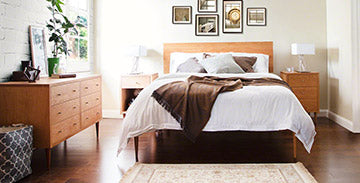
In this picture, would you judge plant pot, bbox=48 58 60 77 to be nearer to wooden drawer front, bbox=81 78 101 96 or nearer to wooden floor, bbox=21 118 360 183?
wooden drawer front, bbox=81 78 101 96

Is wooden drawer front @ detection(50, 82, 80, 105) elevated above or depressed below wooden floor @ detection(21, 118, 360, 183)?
above

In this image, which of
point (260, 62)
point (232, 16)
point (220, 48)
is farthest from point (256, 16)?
point (260, 62)

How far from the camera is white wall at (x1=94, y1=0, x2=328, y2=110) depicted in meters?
5.38

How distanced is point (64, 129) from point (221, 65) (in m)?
2.37

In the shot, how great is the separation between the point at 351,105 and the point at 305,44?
1.16 m

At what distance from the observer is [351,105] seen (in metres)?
4.32

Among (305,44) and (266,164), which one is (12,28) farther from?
(305,44)

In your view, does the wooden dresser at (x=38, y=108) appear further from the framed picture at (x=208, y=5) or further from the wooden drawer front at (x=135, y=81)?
the framed picture at (x=208, y=5)

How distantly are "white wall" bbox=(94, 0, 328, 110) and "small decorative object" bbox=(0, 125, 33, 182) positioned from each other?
2904 millimetres

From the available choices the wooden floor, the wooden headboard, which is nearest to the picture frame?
the wooden headboard

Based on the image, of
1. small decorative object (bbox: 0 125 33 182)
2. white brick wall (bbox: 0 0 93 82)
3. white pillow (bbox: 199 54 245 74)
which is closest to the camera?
small decorative object (bbox: 0 125 33 182)

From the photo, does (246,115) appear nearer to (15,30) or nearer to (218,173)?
(218,173)

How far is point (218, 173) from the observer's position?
261 cm

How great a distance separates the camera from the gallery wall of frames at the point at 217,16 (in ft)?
17.8
